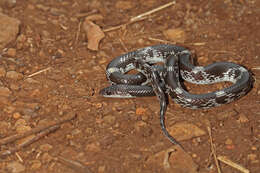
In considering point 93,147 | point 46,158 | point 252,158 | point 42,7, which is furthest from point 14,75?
point 252,158

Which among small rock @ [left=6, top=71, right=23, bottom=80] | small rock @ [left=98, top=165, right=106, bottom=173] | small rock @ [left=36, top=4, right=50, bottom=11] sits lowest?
small rock @ [left=98, top=165, right=106, bottom=173]

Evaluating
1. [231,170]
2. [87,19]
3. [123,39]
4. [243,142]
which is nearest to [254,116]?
[243,142]

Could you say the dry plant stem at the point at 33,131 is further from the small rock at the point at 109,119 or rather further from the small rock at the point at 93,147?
the small rock at the point at 93,147

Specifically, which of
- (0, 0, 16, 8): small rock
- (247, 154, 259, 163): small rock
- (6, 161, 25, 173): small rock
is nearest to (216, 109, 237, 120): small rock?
(247, 154, 259, 163): small rock

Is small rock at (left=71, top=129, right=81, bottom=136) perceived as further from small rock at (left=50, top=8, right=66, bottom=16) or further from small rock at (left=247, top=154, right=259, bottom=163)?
small rock at (left=50, top=8, right=66, bottom=16)

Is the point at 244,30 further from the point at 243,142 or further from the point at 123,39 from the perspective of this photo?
the point at 243,142

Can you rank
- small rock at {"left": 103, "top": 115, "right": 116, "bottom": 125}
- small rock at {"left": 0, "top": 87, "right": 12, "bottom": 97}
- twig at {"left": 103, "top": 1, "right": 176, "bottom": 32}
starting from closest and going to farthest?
1. small rock at {"left": 103, "top": 115, "right": 116, "bottom": 125}
2. small rock at {"left": 0, "top": 87, "right": 12, "bottom": 97}
3. twig at {"left": 103, "top": 1, "right": 176, "bottom": 32}

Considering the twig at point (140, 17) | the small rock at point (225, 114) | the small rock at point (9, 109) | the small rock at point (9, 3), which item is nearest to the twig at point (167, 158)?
the small rock at point (225, 114)

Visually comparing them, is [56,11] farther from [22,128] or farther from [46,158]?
[46,158]
